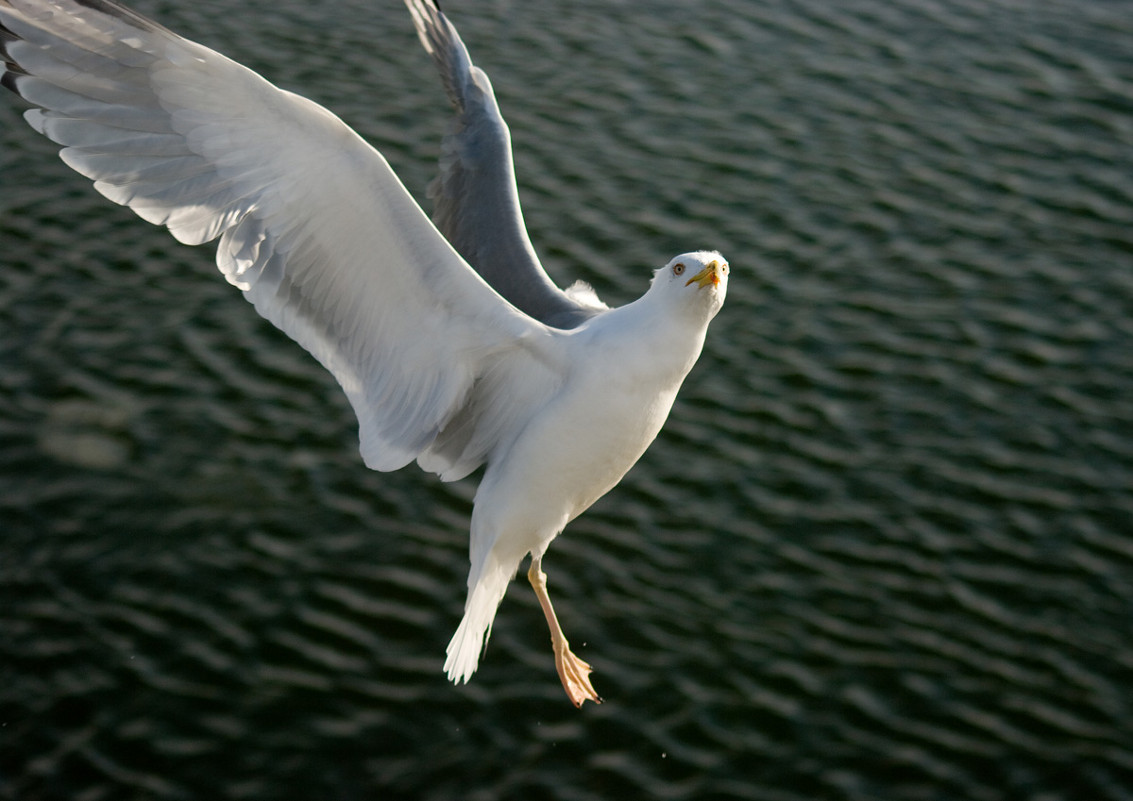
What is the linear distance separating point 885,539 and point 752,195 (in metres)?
3.96

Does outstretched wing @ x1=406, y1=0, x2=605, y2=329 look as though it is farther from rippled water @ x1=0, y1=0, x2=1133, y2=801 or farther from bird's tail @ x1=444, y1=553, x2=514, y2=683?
rippled water @ x1=0, y1=0, x2=1133, y2=801

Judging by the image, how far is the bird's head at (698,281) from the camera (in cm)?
565

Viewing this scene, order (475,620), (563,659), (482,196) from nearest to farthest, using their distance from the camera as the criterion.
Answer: (475,620), (563,659), (482,196)

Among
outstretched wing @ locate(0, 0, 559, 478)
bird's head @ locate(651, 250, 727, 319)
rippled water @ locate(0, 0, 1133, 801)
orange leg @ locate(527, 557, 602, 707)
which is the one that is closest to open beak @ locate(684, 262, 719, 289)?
bird's head @ locate(651, 250, 727, 319)

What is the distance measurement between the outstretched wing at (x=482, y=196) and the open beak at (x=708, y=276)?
1147 millimetres

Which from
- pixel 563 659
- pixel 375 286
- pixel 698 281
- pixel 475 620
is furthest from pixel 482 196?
pixel 563 659

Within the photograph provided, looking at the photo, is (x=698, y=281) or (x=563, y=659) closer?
(x=698, y=281)

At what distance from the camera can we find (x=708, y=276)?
5645mm

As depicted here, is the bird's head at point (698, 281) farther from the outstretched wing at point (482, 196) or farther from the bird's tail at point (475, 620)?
the bird's tail at point (475, 620)

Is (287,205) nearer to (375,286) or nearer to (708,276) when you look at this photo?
(375,286)

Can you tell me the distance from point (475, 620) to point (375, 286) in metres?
1.64

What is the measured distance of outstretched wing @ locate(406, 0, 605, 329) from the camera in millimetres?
7027

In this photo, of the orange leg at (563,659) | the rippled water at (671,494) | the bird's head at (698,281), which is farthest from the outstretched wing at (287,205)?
the rippled water at (671,494)

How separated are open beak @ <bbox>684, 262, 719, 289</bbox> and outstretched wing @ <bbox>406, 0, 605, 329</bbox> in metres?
1.15
